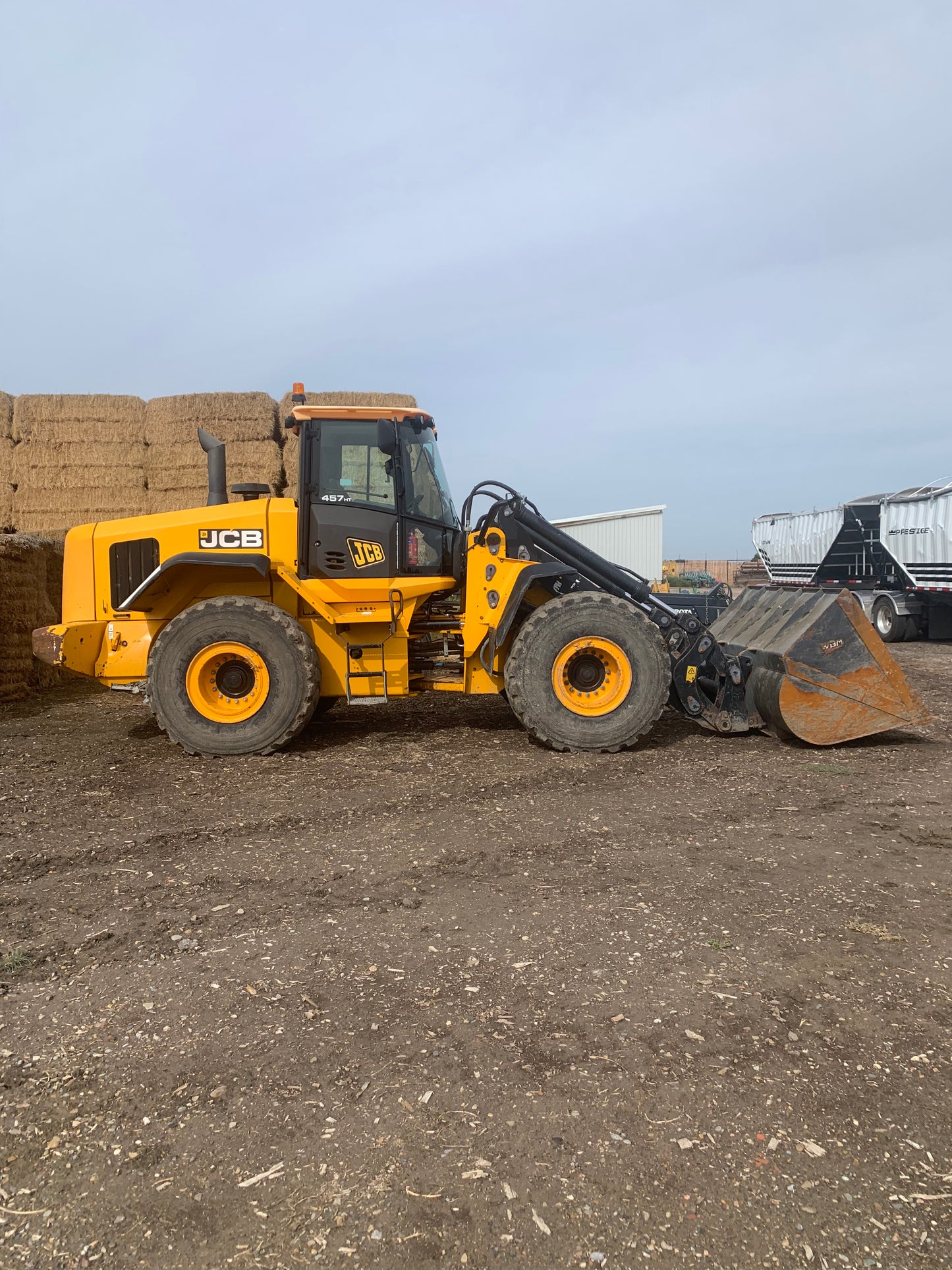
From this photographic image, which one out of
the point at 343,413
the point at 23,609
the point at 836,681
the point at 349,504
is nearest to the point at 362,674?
the point at 349,504

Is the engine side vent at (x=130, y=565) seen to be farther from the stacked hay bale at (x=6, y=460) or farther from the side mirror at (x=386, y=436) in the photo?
the stacked hay bale at (x=6, y=460)

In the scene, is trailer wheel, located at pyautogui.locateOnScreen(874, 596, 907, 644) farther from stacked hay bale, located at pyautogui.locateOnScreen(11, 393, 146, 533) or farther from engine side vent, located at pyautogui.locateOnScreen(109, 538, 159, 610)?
engine side vent, located at pyautogui.locateOnScreen(109, 538, 159, 610)

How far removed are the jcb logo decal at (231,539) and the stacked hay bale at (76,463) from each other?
25.1 ft

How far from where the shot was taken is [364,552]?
7.49 meters

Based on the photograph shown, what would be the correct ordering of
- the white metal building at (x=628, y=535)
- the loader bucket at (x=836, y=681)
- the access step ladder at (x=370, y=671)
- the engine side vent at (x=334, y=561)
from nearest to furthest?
the loader bucket at (x=836, y=681) → the engine side vent at (x=334, y=561) → the access step ladder at (x=370, y=671) → the white metal building at (x=628, y=535)

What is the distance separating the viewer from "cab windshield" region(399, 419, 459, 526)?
7555mm

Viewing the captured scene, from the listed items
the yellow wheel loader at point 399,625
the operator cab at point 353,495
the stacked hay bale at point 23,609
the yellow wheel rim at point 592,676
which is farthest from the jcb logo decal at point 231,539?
the stacked hay bale at point 23,609

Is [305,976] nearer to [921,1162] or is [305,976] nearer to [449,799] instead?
[921,1162]

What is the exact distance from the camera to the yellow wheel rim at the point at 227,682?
23.9ft

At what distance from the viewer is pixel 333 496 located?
7473 mm

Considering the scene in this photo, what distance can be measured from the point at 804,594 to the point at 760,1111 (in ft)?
19.3

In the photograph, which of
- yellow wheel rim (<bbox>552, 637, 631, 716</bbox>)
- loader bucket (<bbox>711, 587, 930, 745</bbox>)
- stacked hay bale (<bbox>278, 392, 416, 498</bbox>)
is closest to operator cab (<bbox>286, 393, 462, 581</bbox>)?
yellow wheel rim (<bbox>552, 637, 631, 716</bbox>)

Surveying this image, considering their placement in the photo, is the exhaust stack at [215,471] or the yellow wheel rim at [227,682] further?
the exhaust stack at [215,471]

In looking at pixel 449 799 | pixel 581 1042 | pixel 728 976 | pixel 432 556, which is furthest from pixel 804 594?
pixel 581 1042
